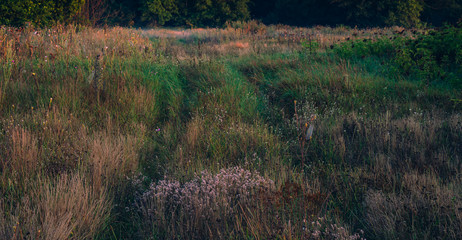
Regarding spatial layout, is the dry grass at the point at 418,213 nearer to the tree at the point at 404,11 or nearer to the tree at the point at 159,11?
the tree at the point at 404,11

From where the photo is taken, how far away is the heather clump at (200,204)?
219 cm

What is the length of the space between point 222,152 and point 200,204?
1.19 m

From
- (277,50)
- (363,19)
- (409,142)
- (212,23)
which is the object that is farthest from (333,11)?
(409,142)

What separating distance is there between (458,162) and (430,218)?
1.18 meters

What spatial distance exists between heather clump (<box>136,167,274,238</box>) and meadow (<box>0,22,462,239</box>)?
0.05ft

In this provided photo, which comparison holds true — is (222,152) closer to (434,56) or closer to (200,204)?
(200,204)

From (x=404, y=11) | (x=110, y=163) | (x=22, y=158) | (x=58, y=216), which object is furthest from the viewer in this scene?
(x=404, y=11)

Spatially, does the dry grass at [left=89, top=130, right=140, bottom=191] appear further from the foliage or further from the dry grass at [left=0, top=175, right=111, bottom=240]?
the foliage

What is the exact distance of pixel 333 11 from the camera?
31.1m

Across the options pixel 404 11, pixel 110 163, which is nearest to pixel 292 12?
pixel 404 11

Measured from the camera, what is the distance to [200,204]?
2.32m

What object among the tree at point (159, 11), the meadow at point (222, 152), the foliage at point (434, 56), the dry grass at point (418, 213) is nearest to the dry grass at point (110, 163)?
the meadow at point (222, 152)

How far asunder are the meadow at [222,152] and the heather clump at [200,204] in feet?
0.05

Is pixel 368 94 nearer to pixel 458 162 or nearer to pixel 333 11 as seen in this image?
pixel 458 162
